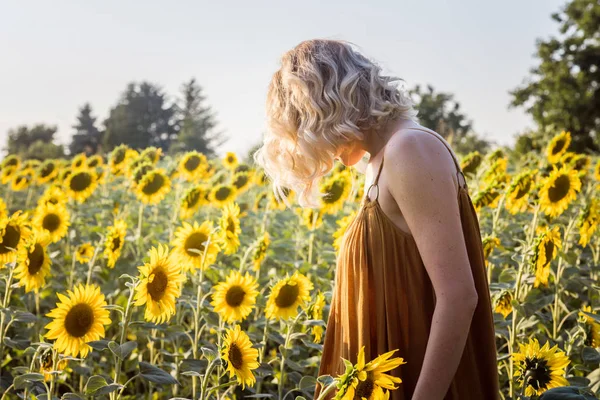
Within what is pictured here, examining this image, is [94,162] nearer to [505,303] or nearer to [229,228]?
[229,228]

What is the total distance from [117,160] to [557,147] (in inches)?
133

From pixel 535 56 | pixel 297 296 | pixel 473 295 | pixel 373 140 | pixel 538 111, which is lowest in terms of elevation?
pixel 473 295

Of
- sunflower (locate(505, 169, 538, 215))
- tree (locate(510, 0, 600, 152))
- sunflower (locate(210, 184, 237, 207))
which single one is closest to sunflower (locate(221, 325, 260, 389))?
sunflower (locate(505, 169, 538, 215))

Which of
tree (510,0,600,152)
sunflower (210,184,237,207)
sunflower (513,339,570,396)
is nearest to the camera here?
sunflower (513,339,570,396)

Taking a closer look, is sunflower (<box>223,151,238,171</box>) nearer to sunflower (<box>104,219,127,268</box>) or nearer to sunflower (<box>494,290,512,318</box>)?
sunflower (<box>104,219,127,268</box>)

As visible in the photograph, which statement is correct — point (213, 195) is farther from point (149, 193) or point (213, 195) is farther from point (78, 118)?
point (78, 118)

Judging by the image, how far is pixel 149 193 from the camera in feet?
12.6

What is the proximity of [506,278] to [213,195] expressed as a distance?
2.06m

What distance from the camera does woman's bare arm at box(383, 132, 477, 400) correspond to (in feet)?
4.32

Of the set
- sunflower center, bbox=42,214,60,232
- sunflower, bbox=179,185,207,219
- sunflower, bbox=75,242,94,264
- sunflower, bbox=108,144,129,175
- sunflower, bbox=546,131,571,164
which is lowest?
sunflower, bbox=75,242,94,264

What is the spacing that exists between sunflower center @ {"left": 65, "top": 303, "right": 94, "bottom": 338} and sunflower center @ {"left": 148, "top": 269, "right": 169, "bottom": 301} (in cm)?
19

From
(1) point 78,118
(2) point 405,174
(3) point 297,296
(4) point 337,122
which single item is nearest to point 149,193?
(3) point 297,296

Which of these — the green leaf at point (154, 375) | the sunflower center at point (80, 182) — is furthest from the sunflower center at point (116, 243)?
the sunflower center at point (80, 182)

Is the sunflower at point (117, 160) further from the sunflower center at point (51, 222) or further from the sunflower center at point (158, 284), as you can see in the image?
the sunflower center at point (158, 284)
